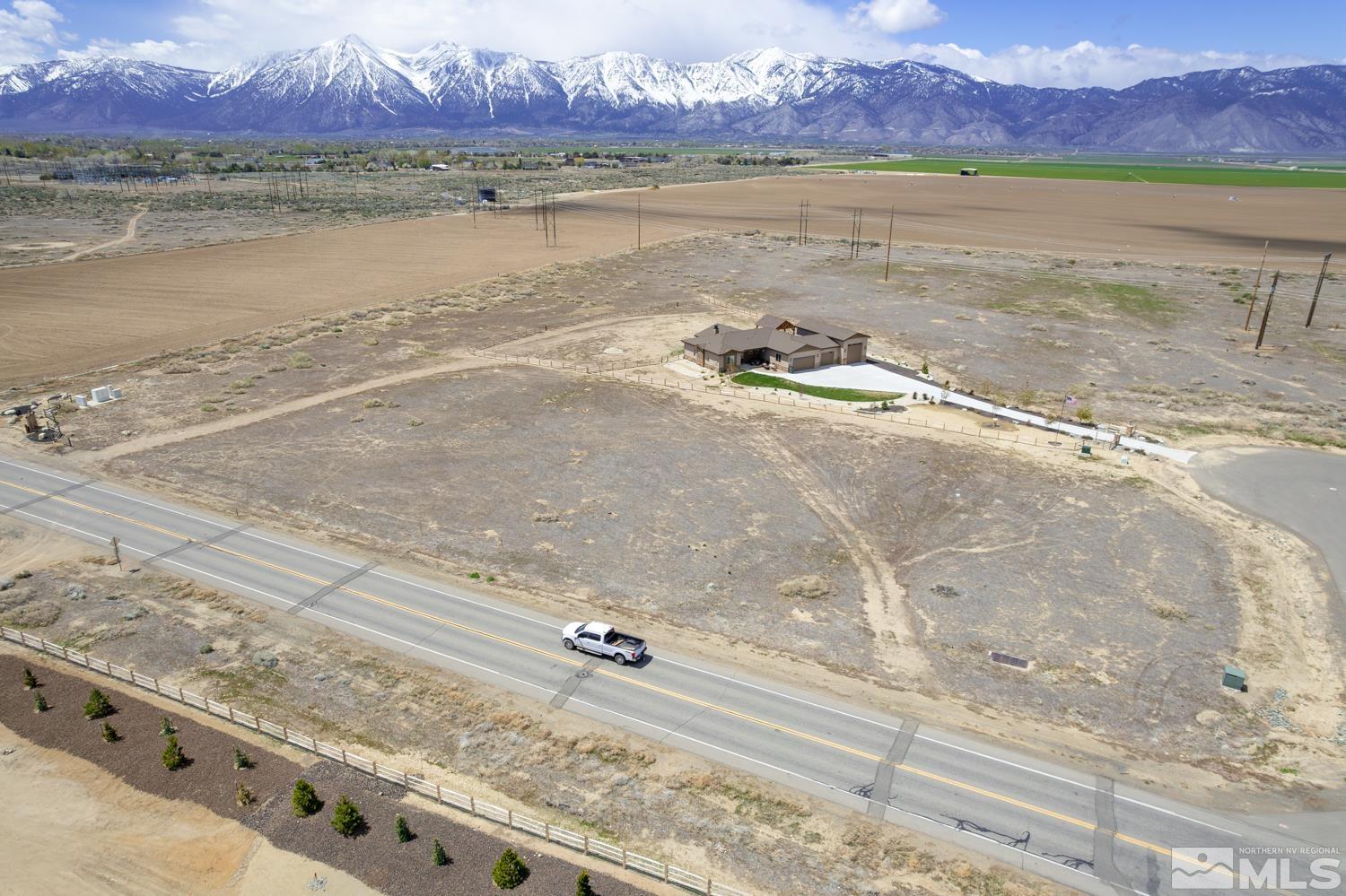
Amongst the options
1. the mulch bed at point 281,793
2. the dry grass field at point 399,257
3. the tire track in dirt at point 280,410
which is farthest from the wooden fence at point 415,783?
the dry grass field at point 399,257

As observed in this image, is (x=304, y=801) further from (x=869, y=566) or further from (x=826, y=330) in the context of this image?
(x=826, y=330)

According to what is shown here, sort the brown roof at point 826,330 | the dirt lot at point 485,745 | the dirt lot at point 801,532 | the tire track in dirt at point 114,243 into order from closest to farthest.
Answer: the dirt lot at point 485,745 < the dirt lot at point 801,532 < the brown roof at point 826,330 < the tire track in dirt at point 114,243

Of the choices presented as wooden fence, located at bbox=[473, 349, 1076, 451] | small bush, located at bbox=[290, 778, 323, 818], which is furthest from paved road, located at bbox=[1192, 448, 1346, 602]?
small bush, located at bbox=[290, 778, 323, 818]

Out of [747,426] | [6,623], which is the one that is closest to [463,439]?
[747,426]

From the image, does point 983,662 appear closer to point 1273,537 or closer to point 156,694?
point 1273,537

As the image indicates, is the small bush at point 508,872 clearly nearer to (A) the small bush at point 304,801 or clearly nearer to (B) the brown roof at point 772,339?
(A) the small bush at point 304,801

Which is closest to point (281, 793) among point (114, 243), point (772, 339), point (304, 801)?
point (304, 801)
